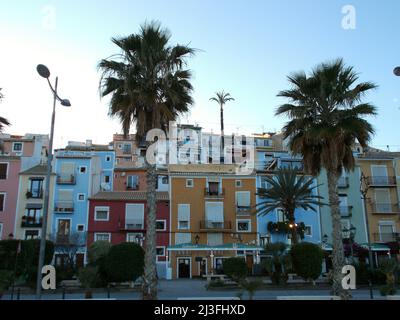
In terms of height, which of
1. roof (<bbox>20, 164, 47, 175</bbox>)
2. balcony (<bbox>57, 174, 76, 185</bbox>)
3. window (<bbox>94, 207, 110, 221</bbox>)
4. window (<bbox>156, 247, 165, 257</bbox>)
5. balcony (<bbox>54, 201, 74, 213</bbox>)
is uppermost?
roof (<bbox>20, 164, 47, 175</bbox>)

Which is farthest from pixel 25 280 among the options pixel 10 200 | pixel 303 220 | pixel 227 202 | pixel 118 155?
pixel 118 155

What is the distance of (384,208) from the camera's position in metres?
50.6

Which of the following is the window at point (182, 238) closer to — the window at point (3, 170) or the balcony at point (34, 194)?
the balcony at point (34, 194)

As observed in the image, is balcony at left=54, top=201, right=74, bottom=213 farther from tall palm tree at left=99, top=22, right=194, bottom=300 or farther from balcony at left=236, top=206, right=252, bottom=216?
tall palm tree at left=99, top=22, right=194, bottom=300

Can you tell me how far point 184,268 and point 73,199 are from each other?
46.0 ft

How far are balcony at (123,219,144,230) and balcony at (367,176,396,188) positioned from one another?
1009 inches

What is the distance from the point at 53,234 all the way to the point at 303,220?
26.2 metres

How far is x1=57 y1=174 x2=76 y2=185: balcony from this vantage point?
49406mm

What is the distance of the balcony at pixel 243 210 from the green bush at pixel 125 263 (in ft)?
74.8

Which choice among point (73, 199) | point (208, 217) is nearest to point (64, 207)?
point (73, 199)

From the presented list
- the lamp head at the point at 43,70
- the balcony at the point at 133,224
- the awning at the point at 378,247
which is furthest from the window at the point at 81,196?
the lamp head at the point at 43,70

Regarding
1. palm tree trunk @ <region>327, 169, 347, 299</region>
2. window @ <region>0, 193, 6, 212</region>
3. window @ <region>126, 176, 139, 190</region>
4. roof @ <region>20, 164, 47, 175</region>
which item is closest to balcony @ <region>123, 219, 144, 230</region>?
window @ <region>126, 176, 139, 190</region>

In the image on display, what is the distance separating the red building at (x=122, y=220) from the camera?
154ft

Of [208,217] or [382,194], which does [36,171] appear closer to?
[208,217]
